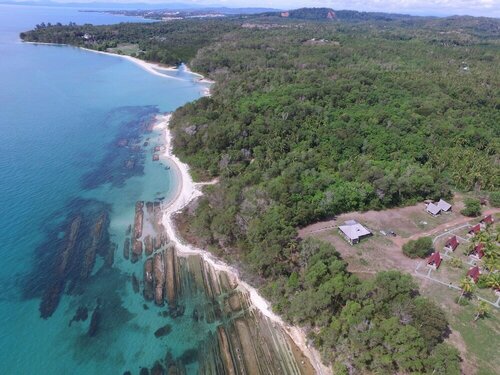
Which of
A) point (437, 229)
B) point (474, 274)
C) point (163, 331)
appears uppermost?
point (474, 274)

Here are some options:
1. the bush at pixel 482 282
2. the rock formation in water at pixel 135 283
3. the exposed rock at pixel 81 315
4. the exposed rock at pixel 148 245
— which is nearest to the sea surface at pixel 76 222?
the exposed rock at pixel 81 315

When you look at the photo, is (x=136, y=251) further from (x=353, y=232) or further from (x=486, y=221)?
(x=486, y=221)

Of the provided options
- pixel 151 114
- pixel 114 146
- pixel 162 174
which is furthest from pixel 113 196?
pixel 151 114

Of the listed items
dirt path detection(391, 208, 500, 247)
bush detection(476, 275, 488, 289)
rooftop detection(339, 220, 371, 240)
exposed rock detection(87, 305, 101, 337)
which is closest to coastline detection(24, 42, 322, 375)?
exposed rock detection(87, 305, 101, 337)

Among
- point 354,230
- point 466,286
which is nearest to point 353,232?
point 354,230

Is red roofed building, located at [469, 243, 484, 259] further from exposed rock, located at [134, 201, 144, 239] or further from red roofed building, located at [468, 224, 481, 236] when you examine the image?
exposed rock, located at [134, 201, 144, 239]

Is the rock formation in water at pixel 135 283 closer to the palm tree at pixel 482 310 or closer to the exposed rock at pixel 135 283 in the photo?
the exposed rock at pixel 135 283
